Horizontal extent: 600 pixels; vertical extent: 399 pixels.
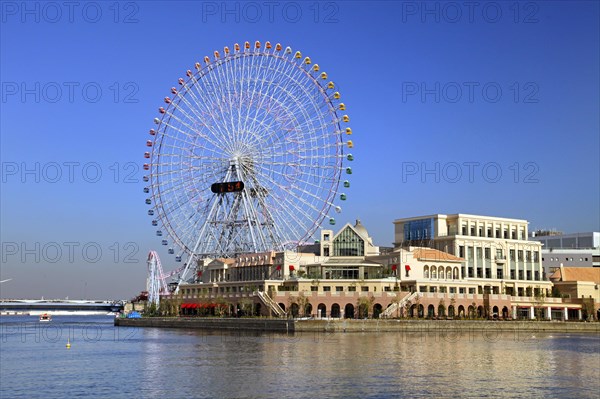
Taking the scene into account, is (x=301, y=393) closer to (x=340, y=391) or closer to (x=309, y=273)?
(x=340, y=391)

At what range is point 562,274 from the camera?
144 meters

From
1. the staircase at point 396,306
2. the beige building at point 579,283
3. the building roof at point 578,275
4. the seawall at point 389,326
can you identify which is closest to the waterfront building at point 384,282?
the staircase at point 396,306

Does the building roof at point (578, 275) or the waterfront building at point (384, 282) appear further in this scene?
the building roof at point (578, 275)

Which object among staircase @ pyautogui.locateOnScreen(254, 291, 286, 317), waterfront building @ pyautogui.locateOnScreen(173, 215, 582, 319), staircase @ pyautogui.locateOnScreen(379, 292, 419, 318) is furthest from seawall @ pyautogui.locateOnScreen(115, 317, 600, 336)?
staircase @ pyautogui.locateOnScreen(379, 292, 419, 318)

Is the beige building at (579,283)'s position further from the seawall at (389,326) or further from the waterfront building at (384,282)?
the seawall at (389,326)

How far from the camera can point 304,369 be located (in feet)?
190

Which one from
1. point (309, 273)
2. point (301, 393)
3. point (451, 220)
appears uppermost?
point (451, 220)

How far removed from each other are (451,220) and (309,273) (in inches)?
1100

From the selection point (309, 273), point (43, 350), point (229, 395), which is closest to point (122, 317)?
point (309, 273)

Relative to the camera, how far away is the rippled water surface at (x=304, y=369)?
4872 centimetres

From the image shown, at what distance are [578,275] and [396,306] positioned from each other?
46.1 meters

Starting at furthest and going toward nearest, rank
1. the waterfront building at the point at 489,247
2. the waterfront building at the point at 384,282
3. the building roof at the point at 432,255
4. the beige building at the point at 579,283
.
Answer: the beige building at the point at 579,283 → the waterfront building at the point at 489,247 → the building roof at the point at 432,255 → the waterfront building at the point at 384,282

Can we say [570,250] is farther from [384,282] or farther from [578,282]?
[384,282]

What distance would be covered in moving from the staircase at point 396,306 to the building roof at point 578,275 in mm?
40668
